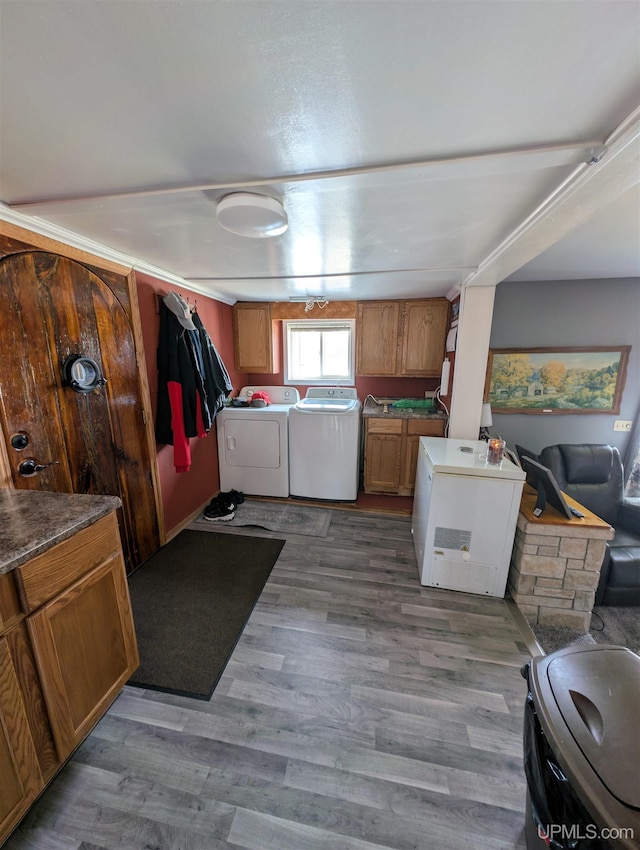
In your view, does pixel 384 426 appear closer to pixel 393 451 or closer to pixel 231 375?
pixel 393 451

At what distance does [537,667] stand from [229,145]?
5.98 ft

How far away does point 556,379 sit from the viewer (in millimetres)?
2855

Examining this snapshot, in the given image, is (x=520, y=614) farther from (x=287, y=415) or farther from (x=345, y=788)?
(x=287, y=415)

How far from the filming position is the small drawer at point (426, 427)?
129 inches

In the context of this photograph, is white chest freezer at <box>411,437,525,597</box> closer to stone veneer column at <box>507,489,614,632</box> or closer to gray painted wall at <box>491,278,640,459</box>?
stone veneer column at <box>507,489,614,632</box>

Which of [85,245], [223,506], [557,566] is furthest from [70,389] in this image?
[557,566]

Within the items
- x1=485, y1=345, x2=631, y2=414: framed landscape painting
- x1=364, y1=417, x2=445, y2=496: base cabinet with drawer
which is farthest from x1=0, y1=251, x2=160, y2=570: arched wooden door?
x1=485, y1=345, x2=631, y2=414: framed landscape painting

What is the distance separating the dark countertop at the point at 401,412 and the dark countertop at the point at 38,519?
2.62 metres

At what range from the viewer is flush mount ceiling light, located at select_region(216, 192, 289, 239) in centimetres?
124

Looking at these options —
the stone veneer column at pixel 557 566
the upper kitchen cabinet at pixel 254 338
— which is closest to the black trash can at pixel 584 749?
the stone veneer column at pixel 557 566

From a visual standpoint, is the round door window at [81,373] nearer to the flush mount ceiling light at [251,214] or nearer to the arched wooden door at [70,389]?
the arched wooden door at [70,389]

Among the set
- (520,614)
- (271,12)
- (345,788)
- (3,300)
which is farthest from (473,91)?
(520,614)

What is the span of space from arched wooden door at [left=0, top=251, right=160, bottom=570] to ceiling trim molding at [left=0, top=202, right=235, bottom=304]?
10 centimetres

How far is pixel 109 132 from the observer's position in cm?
93
